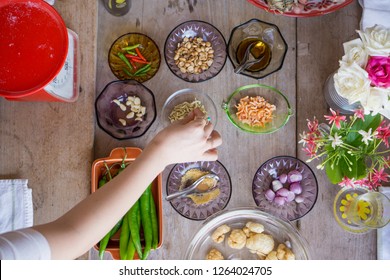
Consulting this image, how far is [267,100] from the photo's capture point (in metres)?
1.04

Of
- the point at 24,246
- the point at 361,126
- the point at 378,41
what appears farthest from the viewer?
the point at 361,126

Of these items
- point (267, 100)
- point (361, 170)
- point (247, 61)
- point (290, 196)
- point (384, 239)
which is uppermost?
point (247, 61)

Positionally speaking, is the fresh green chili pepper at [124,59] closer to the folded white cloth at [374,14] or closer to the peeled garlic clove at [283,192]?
the peeled garlic clove at [283,192]

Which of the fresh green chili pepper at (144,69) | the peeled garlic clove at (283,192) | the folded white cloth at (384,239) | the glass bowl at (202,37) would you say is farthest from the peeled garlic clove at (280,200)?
the fresh green chili pepper at (144,69)

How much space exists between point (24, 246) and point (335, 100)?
29.1 inches

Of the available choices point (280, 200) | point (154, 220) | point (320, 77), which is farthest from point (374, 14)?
point (154, 220)

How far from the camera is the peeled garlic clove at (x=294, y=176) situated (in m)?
1.01

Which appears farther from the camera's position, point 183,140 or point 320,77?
point 320,77

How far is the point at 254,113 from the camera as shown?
3.34ft

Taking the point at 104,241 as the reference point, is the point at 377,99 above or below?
above

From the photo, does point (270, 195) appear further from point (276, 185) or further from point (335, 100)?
point (335, 100)

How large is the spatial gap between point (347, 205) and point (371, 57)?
40 centimetres

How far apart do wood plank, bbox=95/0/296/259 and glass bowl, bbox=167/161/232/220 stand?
16mm

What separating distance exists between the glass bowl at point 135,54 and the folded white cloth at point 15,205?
1.15 ft
